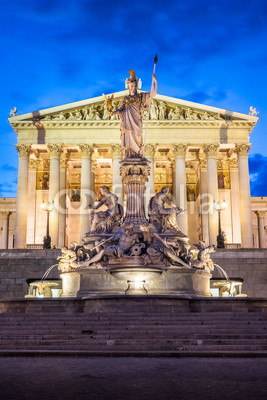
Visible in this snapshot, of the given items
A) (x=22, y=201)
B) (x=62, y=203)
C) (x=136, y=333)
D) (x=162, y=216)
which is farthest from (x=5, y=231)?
(x=136, y=333)

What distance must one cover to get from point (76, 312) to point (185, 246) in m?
5.73

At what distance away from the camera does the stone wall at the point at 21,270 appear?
33.0 meters

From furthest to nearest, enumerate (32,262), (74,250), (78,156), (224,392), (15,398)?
1. (78,156)
2. (32,262)
3. (74,250)
4. (224,392)
5. (15,398)

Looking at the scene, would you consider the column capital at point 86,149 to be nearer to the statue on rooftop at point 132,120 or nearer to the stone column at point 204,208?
the stone column at point 204,208

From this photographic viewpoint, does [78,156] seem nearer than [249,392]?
No

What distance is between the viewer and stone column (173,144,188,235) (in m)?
48.2

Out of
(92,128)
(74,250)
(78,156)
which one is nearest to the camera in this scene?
(74,250)

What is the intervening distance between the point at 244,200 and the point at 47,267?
2174cm

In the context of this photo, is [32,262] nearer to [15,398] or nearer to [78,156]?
[78,156]

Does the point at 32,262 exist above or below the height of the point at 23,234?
below

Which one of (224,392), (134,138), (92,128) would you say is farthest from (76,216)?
(224,392)

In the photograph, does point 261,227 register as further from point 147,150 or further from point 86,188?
point 86,188

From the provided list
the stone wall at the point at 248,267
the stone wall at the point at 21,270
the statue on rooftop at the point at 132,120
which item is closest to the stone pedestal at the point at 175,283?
the statue on rooftop at the point at 132,120

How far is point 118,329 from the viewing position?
40.5 feet
